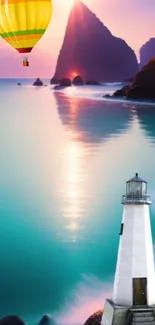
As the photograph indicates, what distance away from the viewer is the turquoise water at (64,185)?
1102 cm

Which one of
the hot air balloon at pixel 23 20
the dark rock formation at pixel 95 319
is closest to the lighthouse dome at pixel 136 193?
the dark rock formation at pixel 95 319

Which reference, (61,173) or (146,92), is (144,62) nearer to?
(146,92)

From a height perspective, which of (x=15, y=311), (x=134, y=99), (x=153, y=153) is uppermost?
(x=134, y=99)

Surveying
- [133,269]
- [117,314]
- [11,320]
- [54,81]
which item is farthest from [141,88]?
[117,314]

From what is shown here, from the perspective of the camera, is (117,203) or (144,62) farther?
(144,62)

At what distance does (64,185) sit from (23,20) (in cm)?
301

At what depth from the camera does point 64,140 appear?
40.7ft

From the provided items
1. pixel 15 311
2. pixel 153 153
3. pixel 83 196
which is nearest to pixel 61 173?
pixel 83 196

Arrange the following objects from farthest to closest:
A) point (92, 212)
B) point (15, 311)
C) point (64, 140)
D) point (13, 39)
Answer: point (64, 140) < point (92, 212) < point (15, 311) < point (13, 39)

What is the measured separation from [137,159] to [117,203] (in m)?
0.79

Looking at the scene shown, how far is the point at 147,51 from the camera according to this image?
1317 cm

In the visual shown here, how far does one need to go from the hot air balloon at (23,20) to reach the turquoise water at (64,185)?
8.19 ft

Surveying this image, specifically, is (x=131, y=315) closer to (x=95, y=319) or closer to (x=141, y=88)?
(x=95, y=319)

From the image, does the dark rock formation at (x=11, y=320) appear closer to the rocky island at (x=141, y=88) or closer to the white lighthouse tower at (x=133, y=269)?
the white lighthouse tower at (x=133, y=269)
